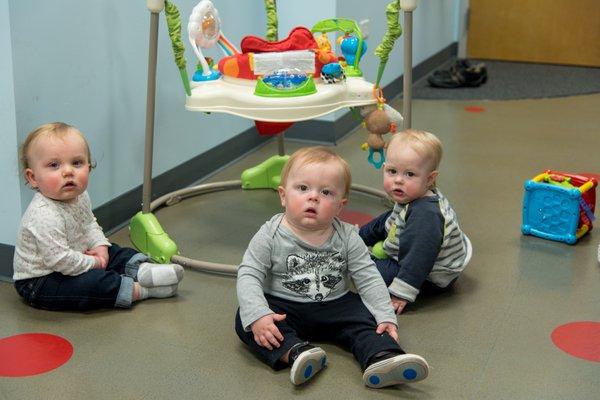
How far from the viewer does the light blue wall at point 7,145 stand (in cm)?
184

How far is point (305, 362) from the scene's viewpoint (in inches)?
60.3

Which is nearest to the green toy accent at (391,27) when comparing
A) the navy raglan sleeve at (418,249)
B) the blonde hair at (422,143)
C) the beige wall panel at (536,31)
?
the blonde hair at (422,143)

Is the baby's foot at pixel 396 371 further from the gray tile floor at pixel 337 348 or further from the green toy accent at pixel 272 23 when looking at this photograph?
the green toy accent at pixel 272 23

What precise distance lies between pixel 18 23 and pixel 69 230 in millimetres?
471

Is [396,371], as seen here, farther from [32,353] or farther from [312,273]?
[32,353]

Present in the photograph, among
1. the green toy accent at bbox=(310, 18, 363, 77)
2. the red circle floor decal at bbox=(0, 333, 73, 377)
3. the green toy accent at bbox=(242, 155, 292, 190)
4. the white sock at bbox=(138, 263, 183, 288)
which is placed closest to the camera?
the red circle floor decal at bbox=(0, 333, 73, 377)

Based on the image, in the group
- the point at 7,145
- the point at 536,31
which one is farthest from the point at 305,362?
the point at 536,31

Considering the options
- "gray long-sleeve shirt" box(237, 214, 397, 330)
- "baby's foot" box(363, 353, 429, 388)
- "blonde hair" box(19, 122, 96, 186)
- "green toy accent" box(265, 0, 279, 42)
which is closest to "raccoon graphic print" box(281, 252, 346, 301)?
"gray long-sleeve shirt" box(237, 214, 397, 330)

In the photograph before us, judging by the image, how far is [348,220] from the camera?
2.38 metres

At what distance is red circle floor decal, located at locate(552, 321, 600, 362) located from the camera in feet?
5.49

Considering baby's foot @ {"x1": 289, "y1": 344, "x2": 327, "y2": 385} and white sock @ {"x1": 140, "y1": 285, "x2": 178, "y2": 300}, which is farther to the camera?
white sock @ {"x1": 140, "y1": 285, "x2": 178, "y2": 300}

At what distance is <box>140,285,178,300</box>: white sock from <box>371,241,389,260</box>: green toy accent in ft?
1.55

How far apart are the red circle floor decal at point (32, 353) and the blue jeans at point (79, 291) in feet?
0.33

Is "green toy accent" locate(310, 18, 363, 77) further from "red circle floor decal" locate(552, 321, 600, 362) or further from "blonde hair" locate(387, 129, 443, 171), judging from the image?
"red circle floor decal" locate(552, 321, 600, 362)
